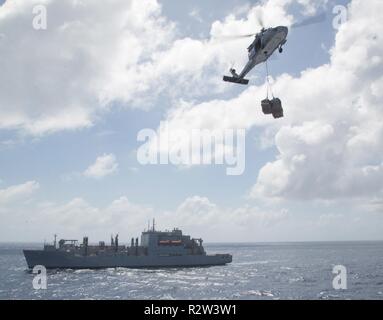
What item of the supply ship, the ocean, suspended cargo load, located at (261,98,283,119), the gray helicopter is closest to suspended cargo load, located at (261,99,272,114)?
suspended cargo load, located at (261,98,283,119)

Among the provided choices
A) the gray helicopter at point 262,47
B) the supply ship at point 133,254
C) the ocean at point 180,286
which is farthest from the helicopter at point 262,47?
the supply ship at point 133,254

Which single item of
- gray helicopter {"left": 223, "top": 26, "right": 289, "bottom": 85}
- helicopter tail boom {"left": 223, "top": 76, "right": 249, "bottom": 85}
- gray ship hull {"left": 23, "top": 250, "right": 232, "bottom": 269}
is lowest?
gray ship hull {"left": 23, "top": 250, "right": 232, "bottom": 269}

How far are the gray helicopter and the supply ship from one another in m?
51.4

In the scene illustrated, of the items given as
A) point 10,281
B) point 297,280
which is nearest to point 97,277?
point 10,281

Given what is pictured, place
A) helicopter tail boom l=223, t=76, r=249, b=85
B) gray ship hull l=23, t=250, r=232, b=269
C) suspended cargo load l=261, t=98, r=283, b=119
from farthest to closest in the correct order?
gray ship hull l=23, t=250, r=232, b=269
helicopter tail boom l=223, t=76, r=249, b=85
suspended cargo load l=261, t=98, r=283, b=119

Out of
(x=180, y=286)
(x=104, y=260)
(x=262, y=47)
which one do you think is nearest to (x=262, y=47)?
(x=262, y=47)

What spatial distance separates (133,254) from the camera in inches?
2741

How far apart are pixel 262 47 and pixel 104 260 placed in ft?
181

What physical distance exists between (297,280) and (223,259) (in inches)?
993

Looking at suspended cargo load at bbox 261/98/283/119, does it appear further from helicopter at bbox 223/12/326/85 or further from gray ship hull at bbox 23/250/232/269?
gray ship hull at bbox 23/250/232/269

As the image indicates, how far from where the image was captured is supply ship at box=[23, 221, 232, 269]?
63.9 m
